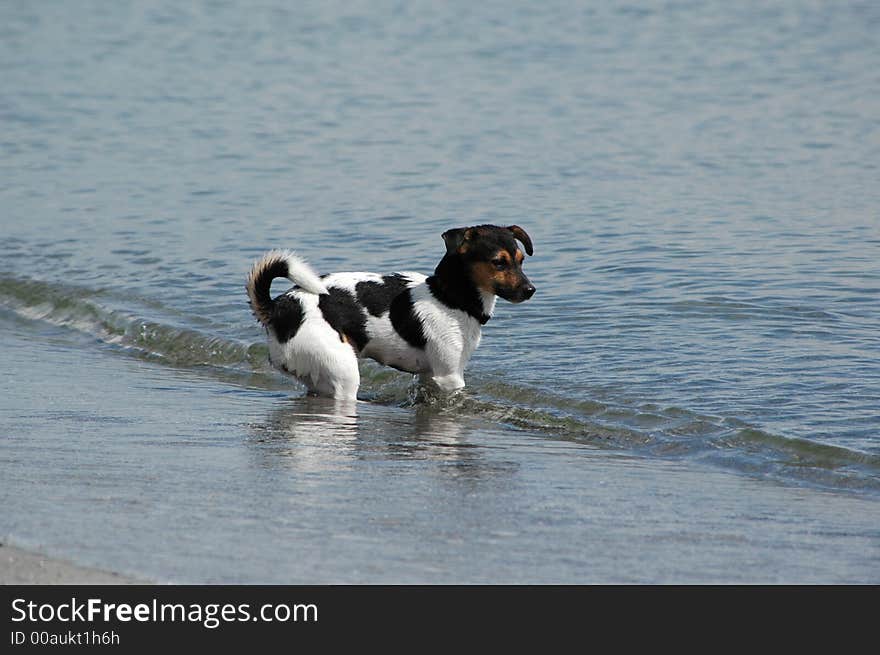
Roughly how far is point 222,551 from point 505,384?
4367 mm

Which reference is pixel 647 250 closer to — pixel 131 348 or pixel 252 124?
pixel 131 348

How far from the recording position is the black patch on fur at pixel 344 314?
320 inches

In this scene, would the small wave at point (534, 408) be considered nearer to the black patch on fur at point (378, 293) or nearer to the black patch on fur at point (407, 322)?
the black patch on fur at point (407, 322)

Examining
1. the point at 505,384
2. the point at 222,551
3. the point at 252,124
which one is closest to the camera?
the point at 222,551

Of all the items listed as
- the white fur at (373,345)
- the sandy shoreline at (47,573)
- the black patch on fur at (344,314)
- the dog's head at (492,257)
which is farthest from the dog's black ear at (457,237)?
the sandy shoreline at (47,573)

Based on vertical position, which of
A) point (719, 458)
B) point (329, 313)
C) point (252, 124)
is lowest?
point (719, 458)

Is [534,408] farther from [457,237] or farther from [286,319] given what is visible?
[286,319]

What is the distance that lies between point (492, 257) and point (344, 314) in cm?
95

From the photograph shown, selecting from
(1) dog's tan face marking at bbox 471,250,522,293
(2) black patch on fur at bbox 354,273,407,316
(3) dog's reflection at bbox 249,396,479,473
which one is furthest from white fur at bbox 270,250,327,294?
(1) dog's tan face marking at bbox 471,250,522,293

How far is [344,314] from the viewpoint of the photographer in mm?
8195

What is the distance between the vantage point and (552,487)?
627 cm

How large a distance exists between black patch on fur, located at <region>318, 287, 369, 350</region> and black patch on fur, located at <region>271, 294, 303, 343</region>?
0.15 meters

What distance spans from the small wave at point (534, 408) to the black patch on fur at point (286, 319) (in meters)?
1.09
